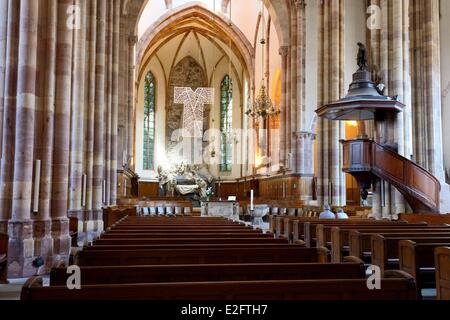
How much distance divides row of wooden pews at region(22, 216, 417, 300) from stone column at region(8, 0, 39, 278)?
8.77 feet

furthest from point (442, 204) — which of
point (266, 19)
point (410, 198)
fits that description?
point (266, 19)

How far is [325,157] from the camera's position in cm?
2083

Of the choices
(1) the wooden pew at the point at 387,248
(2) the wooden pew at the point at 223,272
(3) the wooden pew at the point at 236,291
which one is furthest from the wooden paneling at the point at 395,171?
(3) the wooden pew at the point at 236,291

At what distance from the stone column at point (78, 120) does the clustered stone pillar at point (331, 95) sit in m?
10.7

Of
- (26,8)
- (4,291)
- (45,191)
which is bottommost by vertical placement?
(4,291)

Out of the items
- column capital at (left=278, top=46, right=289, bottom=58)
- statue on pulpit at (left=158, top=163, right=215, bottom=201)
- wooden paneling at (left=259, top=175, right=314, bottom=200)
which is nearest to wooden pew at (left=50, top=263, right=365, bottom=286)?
wooden paneling at (left=259, top=175, right=314, bottom=200)

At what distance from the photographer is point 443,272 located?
4.16 m

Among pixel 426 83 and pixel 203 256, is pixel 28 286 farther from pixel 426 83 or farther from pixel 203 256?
pixel 426 83

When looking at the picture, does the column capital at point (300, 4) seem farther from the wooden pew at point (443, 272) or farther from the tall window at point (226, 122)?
the wooden pew at point (443, 272)

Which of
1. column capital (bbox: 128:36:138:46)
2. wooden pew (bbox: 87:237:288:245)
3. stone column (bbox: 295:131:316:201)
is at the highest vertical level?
column capital (bbox: 128:36:138:46)

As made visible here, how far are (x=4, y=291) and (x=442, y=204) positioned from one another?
14.0 metres

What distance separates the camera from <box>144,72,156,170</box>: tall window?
42.4m

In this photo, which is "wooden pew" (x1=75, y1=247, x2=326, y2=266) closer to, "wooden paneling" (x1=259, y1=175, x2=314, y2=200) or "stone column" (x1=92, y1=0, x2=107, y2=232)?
"stone column" (x1=92, y1=0, x2=107, y2=232)
